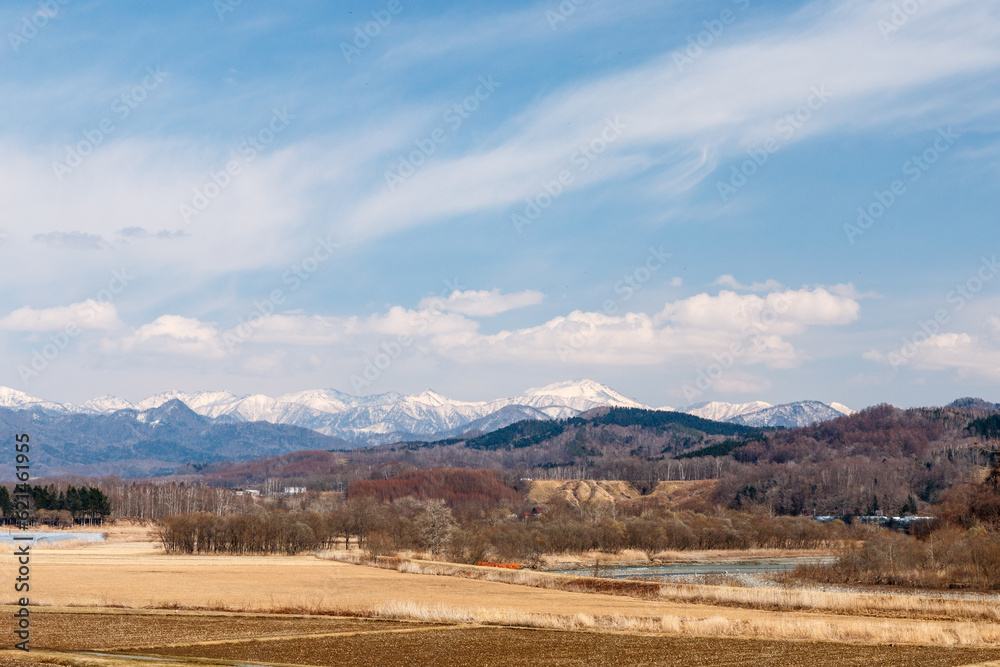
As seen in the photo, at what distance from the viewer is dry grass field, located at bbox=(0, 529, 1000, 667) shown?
1609 inches

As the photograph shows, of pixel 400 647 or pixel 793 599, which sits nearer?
pixel 400 647

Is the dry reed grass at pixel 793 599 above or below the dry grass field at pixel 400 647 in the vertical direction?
below

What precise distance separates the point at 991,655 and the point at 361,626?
116ft

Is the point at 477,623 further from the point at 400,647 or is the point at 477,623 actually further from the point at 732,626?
the point at 732,626

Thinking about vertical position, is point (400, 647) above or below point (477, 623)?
above

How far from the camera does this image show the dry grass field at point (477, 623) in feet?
134

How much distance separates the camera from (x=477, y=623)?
55.3m

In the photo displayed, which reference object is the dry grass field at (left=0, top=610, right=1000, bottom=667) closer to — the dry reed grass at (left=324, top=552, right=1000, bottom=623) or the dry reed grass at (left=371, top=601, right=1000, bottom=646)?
the dry reed grass at (left=371, top=601, right=1000, bottom=646)

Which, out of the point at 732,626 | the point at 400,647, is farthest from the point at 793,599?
the point at 400,647

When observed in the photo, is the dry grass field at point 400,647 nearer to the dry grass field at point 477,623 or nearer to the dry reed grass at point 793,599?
the dry grass field at point 477,623

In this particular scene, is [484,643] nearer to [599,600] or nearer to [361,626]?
[361,626]

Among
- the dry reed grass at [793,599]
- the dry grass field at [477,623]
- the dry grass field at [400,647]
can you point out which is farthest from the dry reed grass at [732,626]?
the dry reed grass at [793,599]

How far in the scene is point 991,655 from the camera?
133ft

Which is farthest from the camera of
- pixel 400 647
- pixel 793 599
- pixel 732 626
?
pixel 793 599
